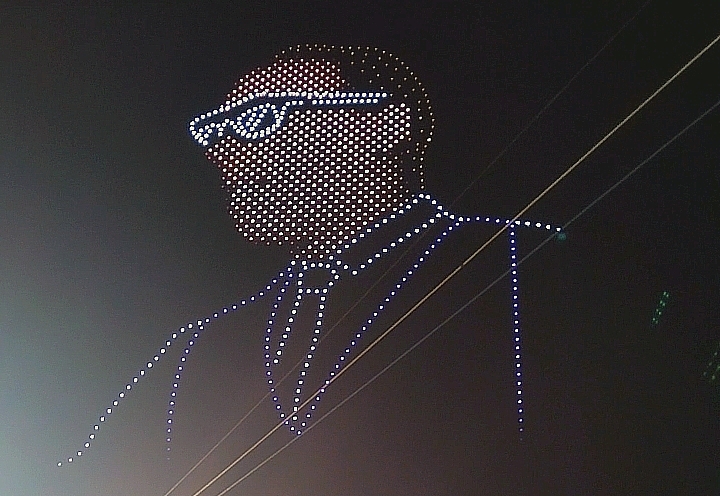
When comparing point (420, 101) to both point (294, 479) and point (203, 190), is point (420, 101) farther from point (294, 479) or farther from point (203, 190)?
point (294, 479)

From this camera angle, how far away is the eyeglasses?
5.11 ft

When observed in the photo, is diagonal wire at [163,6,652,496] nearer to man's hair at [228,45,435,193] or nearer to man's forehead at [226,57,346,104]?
man's hair at [228,45,435,193]

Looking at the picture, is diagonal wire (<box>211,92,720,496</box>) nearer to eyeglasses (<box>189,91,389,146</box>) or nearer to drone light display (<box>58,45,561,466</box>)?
drone light display (<box>58,45,561,466</box>)

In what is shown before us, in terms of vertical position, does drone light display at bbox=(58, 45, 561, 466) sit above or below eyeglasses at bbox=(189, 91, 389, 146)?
below

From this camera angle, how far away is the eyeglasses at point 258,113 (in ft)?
5.11

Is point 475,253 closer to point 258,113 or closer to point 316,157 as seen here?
point 316,157

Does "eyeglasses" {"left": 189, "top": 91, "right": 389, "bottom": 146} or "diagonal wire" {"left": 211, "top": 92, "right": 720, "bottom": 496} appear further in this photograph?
"eyeglasses" {"left": 189, "top": 91, "right": 389, "bottom": 146}

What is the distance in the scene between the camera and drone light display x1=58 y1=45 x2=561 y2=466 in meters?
1.51

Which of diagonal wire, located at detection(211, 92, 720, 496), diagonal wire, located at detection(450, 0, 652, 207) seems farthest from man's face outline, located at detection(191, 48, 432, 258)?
diagonal wire, located at detection(211, 92, 720, 496)

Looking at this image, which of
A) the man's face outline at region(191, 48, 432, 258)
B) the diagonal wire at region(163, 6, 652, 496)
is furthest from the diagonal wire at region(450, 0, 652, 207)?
the man's face outline at region(191, 48, 432, 258)

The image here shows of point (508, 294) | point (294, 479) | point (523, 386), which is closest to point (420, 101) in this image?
point (508, 294)

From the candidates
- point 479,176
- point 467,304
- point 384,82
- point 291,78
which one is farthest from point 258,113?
point 467,304

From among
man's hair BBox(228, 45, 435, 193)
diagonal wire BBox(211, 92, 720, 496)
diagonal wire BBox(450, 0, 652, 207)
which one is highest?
man's hair BBox(228, 45, 435, 193)

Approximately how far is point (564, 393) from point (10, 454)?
3.50ft
